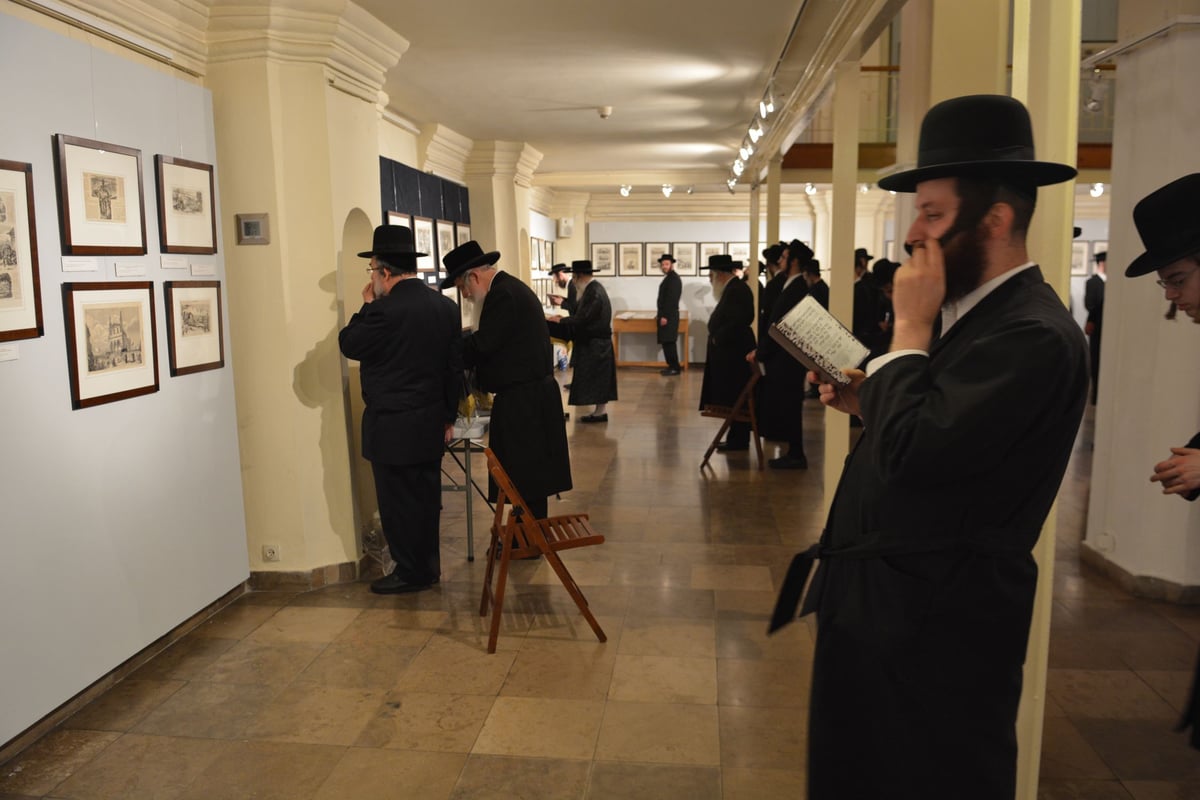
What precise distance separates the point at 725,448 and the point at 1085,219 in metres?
10.8

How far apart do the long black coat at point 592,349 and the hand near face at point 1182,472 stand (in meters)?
6.92

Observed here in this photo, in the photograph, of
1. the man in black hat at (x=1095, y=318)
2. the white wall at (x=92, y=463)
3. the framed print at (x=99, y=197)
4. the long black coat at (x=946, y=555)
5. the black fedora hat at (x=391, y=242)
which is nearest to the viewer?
the long black coat at (x=946, y=555)

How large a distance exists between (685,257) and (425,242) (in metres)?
8.95

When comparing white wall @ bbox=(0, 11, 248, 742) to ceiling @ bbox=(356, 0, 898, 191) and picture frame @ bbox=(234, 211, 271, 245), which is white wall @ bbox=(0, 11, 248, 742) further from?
ceiling @ bbox=(356, 0, 898, 191)

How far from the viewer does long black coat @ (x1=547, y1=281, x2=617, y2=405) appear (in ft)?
29.4

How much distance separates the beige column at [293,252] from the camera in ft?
14.1

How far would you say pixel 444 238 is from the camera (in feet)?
A: 28.0

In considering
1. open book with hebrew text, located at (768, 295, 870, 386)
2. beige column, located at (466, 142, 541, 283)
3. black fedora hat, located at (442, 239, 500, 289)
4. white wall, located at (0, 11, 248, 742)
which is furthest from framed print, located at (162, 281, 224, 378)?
beige column, located at (466, 142, 541, 283)

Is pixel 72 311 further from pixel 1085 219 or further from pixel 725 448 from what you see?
pixel 1085 219

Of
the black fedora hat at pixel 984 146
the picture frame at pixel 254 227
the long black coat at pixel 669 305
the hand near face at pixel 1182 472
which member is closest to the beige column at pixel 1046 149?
the hand near face at pixel 1182 472

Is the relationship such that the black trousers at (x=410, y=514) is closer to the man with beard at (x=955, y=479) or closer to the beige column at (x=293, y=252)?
the beige column at (x=293, y=252)

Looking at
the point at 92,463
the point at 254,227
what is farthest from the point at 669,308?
the point at 92,463

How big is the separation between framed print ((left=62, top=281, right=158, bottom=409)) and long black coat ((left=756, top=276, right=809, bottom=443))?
4.75 m

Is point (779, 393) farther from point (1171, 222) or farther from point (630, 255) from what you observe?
point (630, 255)
